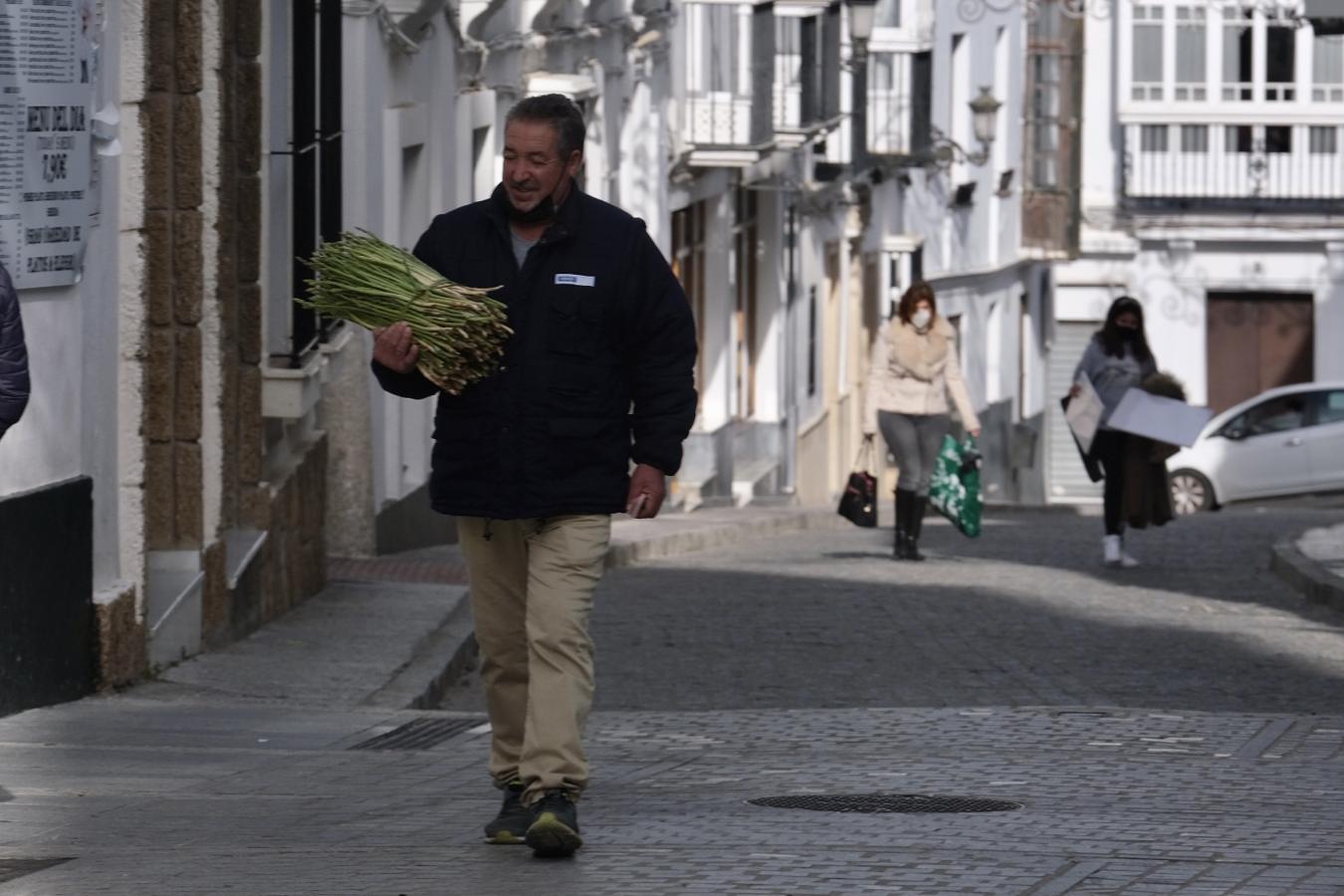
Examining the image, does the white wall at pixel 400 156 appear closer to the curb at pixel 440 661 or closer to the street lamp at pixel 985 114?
the curb at pixel 440 661

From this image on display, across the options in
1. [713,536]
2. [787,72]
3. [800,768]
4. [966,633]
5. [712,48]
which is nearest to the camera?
[800,768]

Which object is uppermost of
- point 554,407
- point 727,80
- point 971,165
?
point 727,80

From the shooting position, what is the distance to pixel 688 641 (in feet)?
46.1

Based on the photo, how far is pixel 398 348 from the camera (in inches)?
290

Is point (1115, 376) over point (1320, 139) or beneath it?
beneath

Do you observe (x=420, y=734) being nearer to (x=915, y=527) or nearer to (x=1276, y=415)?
(x=915, y=527)

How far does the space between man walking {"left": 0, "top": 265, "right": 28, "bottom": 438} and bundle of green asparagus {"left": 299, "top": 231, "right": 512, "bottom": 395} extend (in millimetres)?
787

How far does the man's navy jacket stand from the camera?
7.39 metres

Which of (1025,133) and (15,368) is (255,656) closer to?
(15,368)

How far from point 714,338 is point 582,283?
23849 millimetres

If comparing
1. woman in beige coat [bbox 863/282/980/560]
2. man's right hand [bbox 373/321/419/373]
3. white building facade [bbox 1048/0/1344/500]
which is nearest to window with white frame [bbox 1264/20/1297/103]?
white building facade [bbox 1048/0/1344/500]

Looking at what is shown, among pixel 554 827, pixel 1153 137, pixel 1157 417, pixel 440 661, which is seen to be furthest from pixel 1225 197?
pixel 554 827

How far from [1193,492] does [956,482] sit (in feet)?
44.3

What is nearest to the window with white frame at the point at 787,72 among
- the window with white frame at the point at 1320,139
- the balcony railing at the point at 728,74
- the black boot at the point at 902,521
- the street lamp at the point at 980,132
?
the balcony railing at the point at 728,74
